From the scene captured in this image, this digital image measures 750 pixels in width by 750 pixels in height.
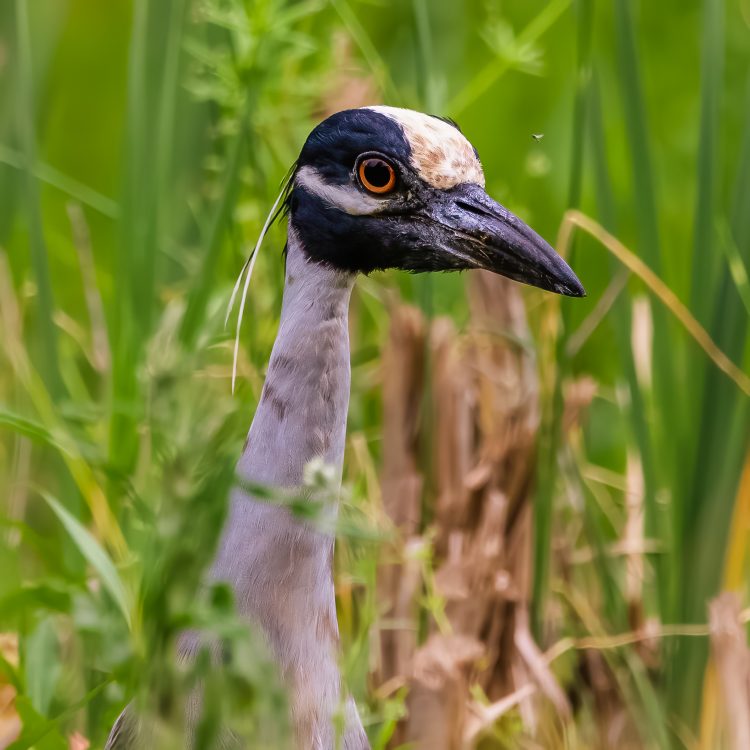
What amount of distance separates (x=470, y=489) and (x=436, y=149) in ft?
3.09

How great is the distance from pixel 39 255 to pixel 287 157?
56cm

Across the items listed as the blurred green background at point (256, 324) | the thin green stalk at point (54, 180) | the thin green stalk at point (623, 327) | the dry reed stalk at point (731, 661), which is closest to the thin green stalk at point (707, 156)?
the blurred green background at point (256, 324)

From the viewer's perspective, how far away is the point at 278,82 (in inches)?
96.5

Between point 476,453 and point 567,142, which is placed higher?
point 567,142

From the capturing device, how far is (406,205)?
5.85 feet

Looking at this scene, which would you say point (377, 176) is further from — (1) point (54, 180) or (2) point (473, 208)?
(1) point (54, 180)

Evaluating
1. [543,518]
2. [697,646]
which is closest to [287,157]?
[543,518]

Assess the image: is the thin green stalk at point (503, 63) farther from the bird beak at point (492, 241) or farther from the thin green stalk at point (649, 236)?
the bird beak at point (492, 241)

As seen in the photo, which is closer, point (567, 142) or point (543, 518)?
point (543, 518)

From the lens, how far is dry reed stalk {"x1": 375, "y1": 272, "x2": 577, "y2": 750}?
2.42m

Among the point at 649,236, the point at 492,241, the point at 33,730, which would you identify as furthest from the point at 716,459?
the point at 33,730

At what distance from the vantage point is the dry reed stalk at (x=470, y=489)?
95.1 inches

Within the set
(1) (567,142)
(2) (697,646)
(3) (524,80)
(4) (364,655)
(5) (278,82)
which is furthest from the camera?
(3) (524,80)

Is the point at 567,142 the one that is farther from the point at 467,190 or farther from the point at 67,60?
the point at 467,190
